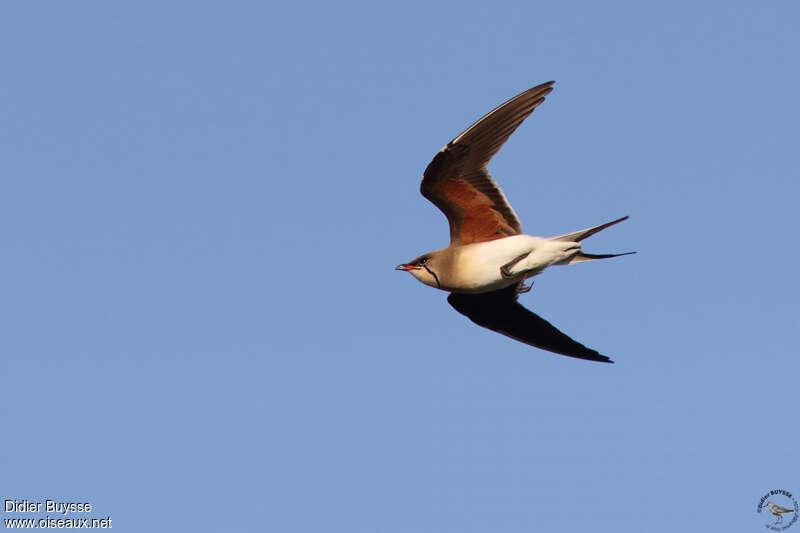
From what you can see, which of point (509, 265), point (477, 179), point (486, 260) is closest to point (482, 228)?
point (486, 260)

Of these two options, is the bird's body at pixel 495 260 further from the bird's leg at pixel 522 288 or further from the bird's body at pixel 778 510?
the bird's body at pixel 778 510

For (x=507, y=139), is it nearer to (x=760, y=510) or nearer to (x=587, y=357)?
(x=587, y=357)

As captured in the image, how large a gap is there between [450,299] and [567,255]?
2256 millimetres

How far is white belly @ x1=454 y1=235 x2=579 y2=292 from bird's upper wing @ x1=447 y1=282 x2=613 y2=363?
50.6 inches

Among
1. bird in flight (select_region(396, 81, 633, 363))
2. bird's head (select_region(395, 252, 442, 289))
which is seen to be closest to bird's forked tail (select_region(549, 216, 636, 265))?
bird in flight (select_region(396, 81, 633, 363))

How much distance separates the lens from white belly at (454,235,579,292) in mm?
14367

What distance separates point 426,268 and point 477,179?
141cm

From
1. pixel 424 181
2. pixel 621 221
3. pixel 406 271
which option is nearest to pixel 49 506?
pixel 406 271

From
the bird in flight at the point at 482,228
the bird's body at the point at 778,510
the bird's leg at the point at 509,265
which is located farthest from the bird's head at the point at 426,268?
the bird's body at the point at 778,510

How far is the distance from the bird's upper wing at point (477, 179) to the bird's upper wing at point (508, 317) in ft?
4.56

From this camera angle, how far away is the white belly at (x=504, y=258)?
14367mm

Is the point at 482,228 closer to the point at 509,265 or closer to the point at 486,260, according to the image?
the point at 486,260

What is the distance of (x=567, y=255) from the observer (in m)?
14.4

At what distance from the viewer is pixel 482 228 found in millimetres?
14773
